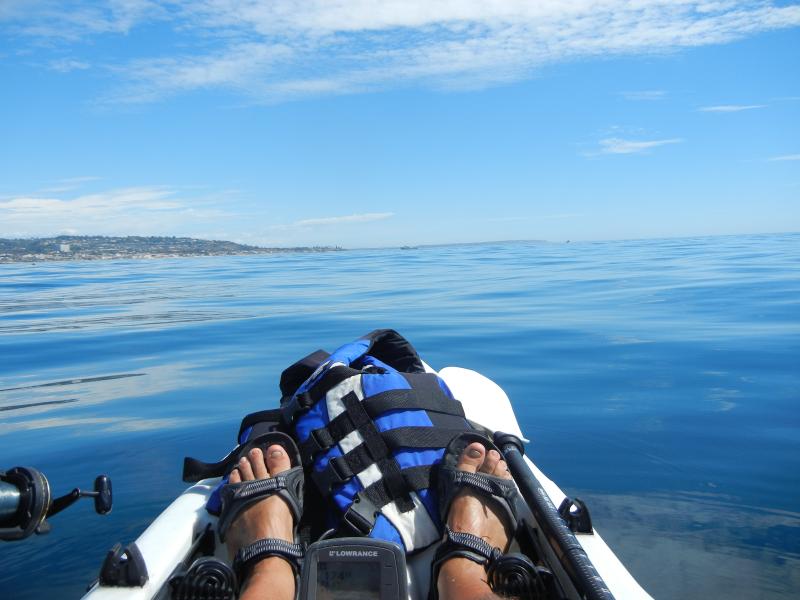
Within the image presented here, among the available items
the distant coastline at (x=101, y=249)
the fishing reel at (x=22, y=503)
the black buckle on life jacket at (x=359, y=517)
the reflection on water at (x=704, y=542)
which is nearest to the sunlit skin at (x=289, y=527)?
the black buckle on life jacket at (x=359, y=517)

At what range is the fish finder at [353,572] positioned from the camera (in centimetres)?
199

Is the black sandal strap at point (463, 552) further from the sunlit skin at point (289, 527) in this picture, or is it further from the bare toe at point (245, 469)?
the bare toe at point (245, 469)

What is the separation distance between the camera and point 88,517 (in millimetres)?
3559

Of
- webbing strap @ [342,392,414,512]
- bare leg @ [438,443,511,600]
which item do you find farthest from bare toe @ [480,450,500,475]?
webbing strap @ [342,392,414,512]

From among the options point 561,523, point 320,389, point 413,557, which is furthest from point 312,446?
point 561,523

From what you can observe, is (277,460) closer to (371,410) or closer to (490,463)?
(371,410)

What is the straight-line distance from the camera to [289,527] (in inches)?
97.8

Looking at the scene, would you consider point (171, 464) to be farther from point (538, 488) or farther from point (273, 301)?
point (273, 301)

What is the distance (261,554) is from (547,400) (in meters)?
3.81

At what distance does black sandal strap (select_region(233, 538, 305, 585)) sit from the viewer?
219cm

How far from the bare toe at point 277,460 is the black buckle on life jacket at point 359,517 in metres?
0.35

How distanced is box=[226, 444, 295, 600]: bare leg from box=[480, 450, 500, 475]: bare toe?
81 cm

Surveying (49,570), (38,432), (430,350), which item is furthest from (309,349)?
(49,570)

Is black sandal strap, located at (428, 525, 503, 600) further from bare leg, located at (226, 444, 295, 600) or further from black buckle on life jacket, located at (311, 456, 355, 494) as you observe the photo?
black buckle on life jacket, located at (311, 456, 355, 494)
